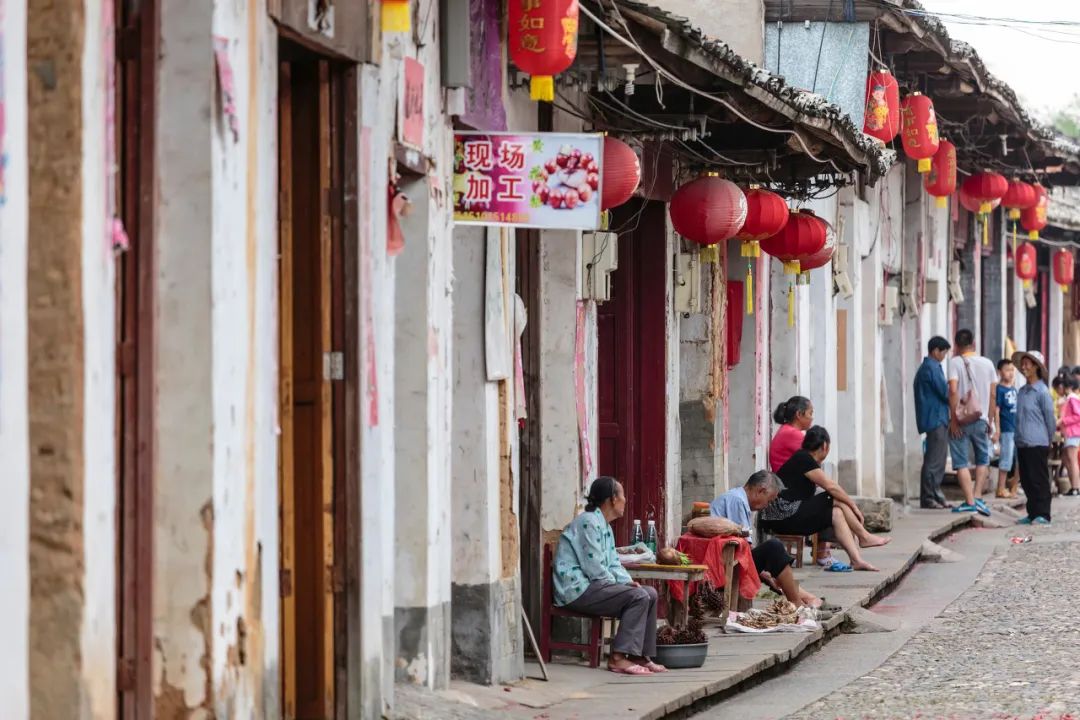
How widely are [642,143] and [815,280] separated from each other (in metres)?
7.43

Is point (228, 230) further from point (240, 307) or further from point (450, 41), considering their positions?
point (450, 41)

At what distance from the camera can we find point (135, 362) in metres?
7.11

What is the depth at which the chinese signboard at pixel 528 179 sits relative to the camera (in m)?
10.0

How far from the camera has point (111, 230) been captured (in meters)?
6.77

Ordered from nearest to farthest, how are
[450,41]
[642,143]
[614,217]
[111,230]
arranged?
[111,230] < [450,41] < [642,143] < [614,217]

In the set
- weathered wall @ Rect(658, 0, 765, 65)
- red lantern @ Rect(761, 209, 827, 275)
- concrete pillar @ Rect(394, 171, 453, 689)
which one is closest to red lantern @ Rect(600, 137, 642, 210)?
concrete pillar @ Rect(394, 171, 453, 689)

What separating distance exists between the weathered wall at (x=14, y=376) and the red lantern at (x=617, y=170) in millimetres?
5589

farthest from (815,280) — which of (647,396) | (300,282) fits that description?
(300,282)

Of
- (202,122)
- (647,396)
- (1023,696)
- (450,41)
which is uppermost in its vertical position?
(450,41)

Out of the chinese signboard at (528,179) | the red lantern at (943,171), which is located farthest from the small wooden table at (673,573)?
the red lantern at (943,171)

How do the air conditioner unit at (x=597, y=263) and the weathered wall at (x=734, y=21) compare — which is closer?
the air conditioner unit at (x=597, y=263)

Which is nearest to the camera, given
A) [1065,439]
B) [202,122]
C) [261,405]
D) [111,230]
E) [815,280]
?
[111,230]

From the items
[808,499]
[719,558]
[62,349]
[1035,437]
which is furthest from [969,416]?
[62,349]

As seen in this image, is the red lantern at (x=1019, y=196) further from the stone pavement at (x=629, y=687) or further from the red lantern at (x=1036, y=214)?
the stone pavement at (x=629, y=687)
